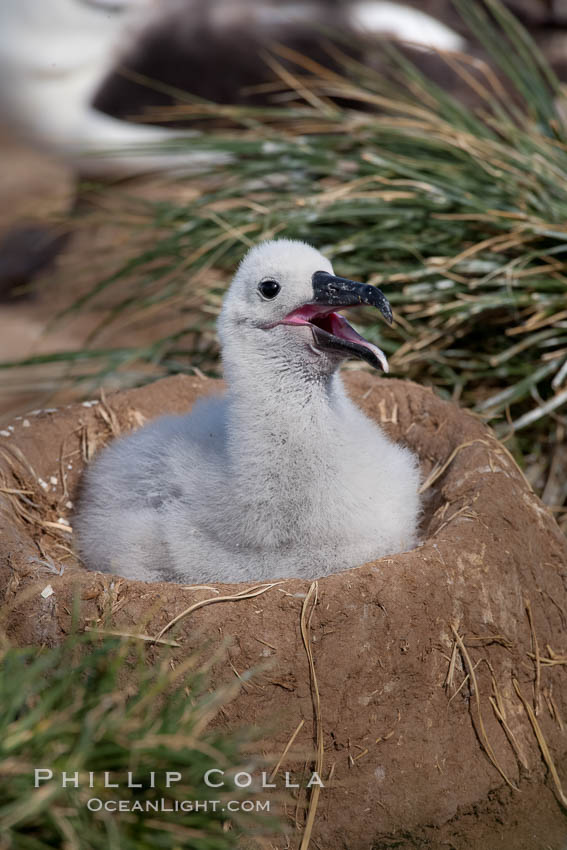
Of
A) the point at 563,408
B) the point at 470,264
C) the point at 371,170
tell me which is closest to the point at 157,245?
the point at 371,170

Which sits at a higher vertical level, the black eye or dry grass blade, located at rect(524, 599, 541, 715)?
the black eye

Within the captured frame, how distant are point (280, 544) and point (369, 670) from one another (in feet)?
1.73

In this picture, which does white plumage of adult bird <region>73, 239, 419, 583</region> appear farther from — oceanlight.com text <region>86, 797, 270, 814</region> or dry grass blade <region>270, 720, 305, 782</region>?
oceanlight.com text <region>86, 797, 270, 814</region>

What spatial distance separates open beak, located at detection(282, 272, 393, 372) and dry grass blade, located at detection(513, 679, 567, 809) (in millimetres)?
1042

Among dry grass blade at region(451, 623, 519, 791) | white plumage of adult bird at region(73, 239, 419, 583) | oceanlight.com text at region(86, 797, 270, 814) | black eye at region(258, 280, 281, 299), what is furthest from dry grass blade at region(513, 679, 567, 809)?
black eye at region(258, 280, 281, 299)

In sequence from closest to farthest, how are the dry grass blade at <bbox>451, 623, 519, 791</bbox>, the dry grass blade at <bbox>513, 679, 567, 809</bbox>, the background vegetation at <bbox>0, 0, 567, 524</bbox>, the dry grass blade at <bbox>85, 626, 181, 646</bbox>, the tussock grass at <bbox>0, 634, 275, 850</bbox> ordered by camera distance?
the tussock grass at <bbox>0, 634, 275, 850</bbox> → the dry grass blade at <bbox>85, 626, 181, 646</bbox> → the dry grass blade at <bbox>451, 623, 519, 791</bbox> → the dry grass blade at <bbox>513, 679, 567, 809</bbox> → the background vegetation at <bbox>0, 0, 567, 524</bbox>

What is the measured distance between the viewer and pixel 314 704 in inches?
99.9

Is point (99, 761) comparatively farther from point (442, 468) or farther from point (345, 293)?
point (442, 468)

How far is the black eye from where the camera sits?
2914 millimetres

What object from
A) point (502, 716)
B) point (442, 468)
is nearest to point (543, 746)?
point (502, 716)

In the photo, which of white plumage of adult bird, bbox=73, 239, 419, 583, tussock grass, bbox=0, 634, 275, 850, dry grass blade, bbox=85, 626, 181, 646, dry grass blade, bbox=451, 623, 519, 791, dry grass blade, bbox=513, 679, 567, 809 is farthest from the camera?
white plumage of adult bird, bbox=73, 239, 419, 583

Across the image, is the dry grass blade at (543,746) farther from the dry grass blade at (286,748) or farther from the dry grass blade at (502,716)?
the dry grass blade at (286,748)

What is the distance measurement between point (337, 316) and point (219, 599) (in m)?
0.95

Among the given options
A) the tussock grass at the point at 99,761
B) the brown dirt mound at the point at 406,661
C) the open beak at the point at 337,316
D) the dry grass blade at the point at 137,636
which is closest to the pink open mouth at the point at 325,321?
the open beak at the point at 337,316
